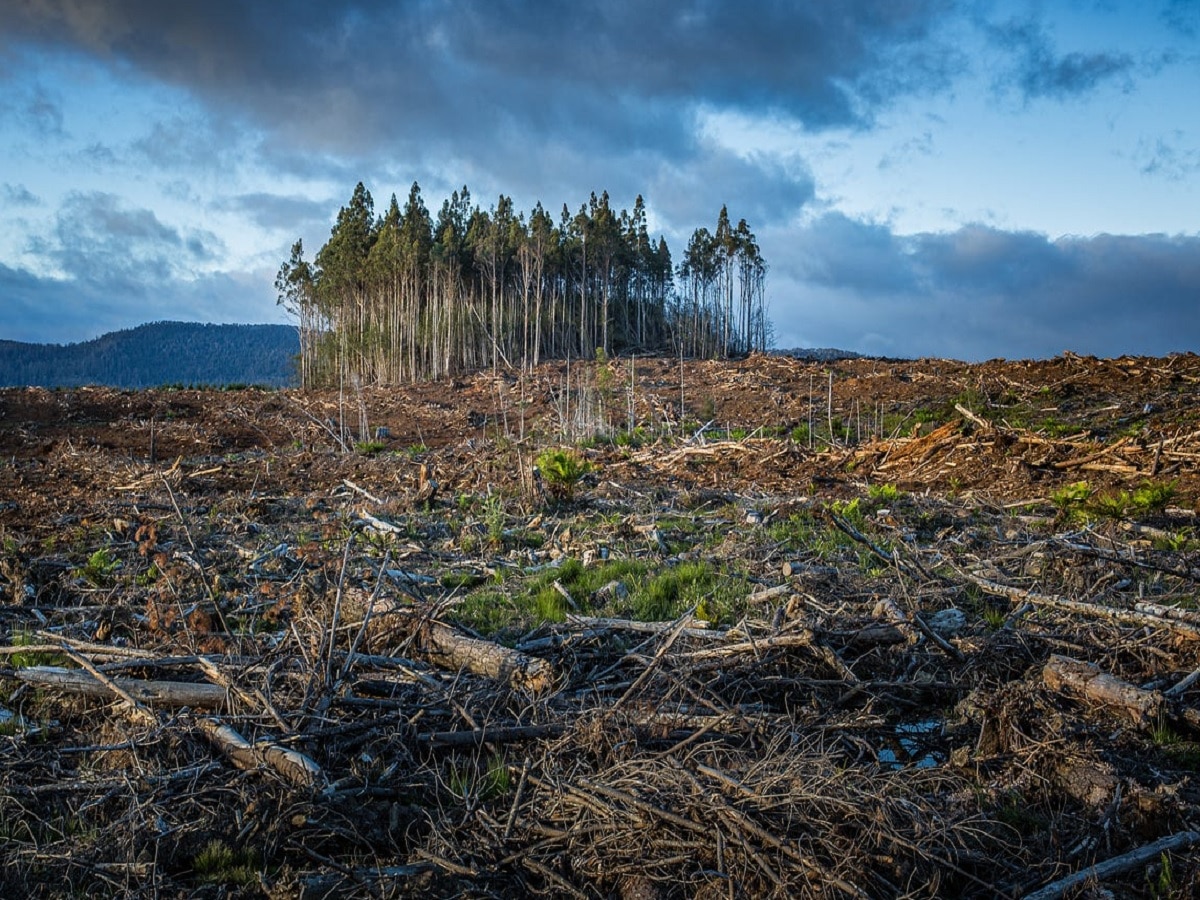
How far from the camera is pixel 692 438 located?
39.5 ft

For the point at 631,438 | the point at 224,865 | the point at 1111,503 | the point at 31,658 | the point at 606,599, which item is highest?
the point at 631,438

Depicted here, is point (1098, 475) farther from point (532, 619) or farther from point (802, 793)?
point (802, 793)

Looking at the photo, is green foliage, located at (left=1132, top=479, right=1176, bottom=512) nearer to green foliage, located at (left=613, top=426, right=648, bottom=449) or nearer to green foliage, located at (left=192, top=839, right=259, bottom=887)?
green foliage, located at (left=613, top=426, right=648, bottom=449)

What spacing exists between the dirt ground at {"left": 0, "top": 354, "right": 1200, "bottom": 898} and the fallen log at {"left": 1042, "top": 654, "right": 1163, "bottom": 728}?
12 millimetres

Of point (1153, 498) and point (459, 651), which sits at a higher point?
point (1153, 498)

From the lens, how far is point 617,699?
362 cm

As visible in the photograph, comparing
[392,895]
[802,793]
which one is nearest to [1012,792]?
[802,793]

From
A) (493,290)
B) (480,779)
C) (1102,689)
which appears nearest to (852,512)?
(1102,689)

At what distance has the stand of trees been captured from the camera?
41.0 metres

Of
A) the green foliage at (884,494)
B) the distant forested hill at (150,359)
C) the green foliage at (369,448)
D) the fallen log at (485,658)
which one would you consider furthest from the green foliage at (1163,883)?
the distant forested hill at (150,359)

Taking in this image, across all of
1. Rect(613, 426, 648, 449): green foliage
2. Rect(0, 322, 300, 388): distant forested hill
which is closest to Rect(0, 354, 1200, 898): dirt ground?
Rect(613, 426, 648, 449): green foliage

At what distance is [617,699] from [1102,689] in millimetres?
2146

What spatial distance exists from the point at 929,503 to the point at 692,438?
4.31 m

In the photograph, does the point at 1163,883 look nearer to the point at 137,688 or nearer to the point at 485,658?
the point at 485,658
